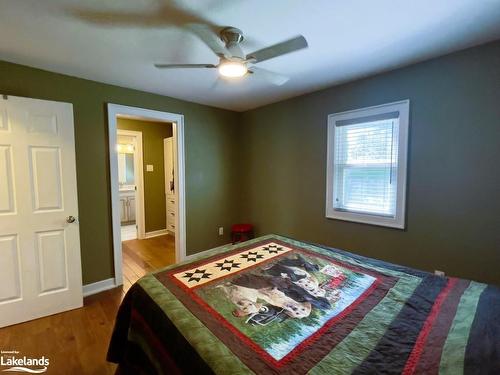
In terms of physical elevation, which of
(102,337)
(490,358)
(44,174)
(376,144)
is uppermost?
(376,144)

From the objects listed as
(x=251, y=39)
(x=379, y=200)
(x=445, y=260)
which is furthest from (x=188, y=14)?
(x=445, y=260)

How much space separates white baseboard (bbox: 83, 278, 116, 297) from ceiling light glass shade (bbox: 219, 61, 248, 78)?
2604mm

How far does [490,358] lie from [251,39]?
2.09m

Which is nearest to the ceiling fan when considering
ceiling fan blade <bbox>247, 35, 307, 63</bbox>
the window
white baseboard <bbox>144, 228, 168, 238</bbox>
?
ceiling fan blade <bbox>247, 35, 307, 63</bbox>

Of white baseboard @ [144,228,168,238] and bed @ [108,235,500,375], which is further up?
bed @ [108,235,500,375]

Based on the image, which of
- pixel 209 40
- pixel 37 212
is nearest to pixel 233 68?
pixel 209 40

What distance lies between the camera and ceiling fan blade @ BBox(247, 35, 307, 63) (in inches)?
51.1

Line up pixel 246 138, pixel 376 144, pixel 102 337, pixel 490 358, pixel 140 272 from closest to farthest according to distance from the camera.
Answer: pixel 490 358 → pixel 102 337 → pixel 376 144 → pixel 140 272 → pixel 246 138

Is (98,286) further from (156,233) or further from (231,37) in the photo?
(231,37)

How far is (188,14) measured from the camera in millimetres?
1453

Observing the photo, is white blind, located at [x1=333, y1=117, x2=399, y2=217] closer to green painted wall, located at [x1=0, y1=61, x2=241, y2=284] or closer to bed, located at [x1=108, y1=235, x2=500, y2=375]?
bed, located at [x1=108, y1=235, x2=500, y2=375]

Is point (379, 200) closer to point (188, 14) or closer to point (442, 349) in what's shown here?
point (442, 349)

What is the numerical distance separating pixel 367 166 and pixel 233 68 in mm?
1763

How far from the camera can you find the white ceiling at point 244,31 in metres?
1.39
